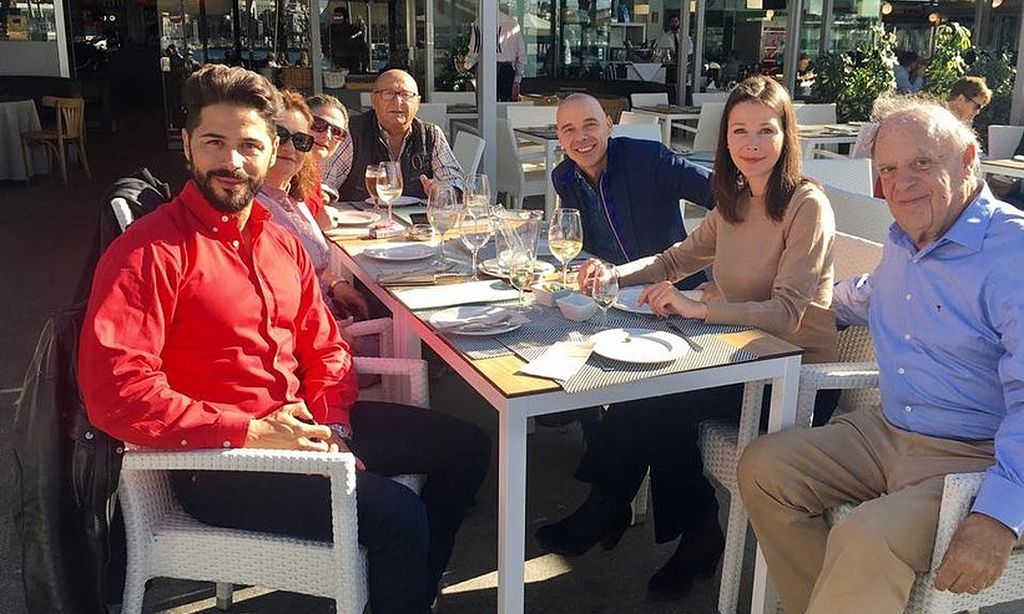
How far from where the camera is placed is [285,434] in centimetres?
178

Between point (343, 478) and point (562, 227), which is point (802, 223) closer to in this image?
point (562, 227)

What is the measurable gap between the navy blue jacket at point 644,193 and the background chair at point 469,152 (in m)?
1.72

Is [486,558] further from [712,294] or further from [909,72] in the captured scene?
[909,72]

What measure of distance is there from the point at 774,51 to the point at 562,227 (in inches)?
454

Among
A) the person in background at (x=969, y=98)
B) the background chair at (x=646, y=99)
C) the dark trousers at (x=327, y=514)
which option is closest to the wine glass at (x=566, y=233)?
the dark trousers at (x=327, y=514)

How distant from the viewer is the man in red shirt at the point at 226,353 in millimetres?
1661

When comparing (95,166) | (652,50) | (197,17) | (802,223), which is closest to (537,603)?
(802,223)

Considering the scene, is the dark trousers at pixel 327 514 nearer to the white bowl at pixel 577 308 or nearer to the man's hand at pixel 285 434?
the man's hand at pixel 285 434

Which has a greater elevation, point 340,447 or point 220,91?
point 220,91

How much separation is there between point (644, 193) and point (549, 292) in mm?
868

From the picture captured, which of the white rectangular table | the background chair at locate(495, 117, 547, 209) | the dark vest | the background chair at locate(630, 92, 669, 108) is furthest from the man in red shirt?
the background chair at locate(630, 92, 669, 108)

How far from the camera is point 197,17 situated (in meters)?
13.4

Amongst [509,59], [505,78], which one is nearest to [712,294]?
[505,78]

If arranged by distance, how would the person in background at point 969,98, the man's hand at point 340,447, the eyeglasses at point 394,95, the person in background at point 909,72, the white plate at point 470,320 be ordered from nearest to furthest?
the man's hand at point 340,447 < the white plate at point 470,320 < the eyeglasses at point 394,95 < the person in background at point 969,98 < the person in background at point 909,72
